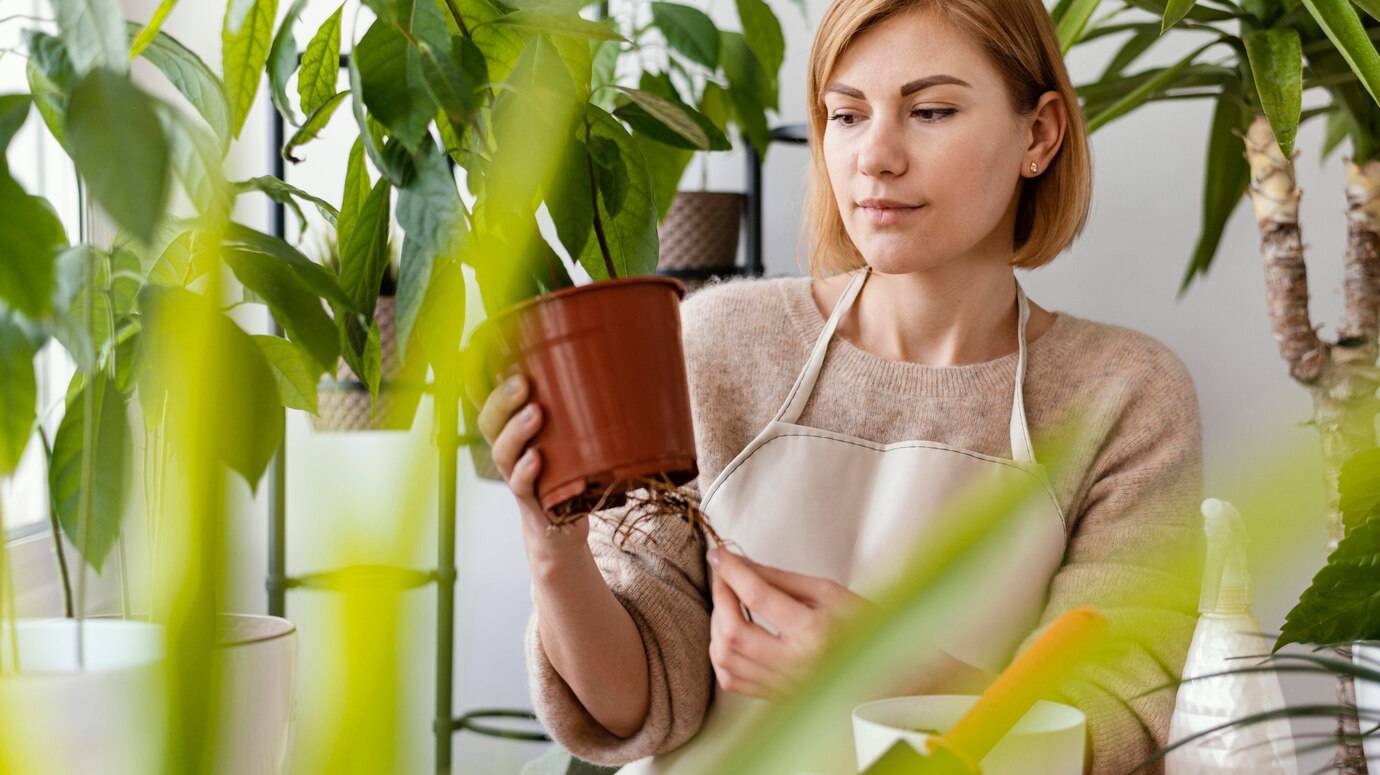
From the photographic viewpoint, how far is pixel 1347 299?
1535 millimetres

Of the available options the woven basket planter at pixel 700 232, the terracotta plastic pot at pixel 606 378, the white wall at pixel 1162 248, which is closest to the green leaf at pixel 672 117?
the terracotta plastic pot at pixel 606 378

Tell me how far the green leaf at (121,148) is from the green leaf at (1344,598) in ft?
1.83

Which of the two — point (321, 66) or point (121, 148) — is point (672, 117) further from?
point (121, 148)

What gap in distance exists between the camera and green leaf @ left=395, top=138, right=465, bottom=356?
0.66 m

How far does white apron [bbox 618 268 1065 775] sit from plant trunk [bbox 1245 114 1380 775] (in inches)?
14.9

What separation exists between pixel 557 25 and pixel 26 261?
32cm

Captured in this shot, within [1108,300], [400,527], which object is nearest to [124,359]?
[400,527]

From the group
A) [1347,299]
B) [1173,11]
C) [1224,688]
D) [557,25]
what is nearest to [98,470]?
[557,25]

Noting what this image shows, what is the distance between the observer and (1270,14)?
1.44m

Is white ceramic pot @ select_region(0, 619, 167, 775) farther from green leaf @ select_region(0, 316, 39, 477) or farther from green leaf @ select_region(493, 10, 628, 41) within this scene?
green leaf @ select_region(493, 10, 628, 41)

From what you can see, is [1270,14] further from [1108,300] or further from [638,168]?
[638,168]

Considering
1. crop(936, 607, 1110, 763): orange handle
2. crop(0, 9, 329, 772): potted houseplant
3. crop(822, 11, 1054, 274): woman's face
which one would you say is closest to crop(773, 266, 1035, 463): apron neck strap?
crop(822, 11, 1054, 274): woman's face

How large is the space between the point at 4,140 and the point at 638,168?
0.40 meters

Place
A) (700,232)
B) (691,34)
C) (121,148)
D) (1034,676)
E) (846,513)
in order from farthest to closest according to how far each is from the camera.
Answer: (700,232) → (691,34) → (846,513) → (121,148) → (1034,676)
